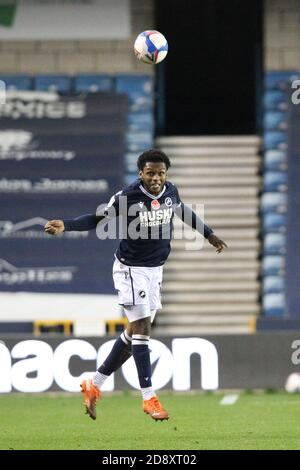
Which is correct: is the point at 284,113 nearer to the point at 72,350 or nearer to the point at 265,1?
the point at 265,1

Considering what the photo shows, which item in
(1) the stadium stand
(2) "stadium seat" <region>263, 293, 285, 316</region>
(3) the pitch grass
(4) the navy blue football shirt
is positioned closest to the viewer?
(3) the pitch grass

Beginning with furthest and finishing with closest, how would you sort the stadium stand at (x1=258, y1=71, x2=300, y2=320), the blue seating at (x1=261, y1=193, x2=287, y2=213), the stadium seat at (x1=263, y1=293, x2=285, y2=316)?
the blue seating at (x1=261, y1=193, x2=287, y2=213) → the stadium stand at (x1=258, y1=71, x2=300, y2=320) → the stadium seat at (x1=263, y1=293, x2=285, y2=316)

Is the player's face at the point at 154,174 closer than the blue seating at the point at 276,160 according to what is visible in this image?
Yes

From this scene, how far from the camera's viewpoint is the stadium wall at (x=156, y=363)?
565 inches

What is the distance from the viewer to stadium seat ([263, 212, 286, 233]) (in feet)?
61.0

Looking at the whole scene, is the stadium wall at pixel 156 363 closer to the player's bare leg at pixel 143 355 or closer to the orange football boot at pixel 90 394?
the orange football boot at pixel 90 394

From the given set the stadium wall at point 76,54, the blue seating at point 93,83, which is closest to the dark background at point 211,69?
the stadium wall at point 76,54

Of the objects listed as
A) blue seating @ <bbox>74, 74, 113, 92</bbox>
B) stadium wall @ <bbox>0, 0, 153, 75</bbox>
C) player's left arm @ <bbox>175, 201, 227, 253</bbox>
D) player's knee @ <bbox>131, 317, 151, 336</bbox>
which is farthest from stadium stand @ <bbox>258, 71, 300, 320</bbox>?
player's knee @ <bbox>131, 317, 151, 336</bbox>

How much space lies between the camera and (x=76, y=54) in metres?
19.4

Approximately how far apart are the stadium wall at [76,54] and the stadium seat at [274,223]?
3122 millimetres

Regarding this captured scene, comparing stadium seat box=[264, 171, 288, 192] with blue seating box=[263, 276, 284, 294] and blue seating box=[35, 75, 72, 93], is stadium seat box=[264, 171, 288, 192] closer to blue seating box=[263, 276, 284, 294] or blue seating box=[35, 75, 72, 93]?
blue seating box=[263, 276, 284, 294]

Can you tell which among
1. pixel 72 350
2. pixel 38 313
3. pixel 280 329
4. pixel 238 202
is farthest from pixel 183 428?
pixel 238 202

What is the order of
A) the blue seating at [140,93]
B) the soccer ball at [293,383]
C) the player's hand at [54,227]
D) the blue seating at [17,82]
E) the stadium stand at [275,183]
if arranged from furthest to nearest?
1. the blue seating at [17,82]
2. the blue seating at [140,93]
3. the stadium stand at [275,183]
4. the soccer ball at [293,383]
5. the player's hand at [54,227]

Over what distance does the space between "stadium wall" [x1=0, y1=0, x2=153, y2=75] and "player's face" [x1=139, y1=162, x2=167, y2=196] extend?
953cm
